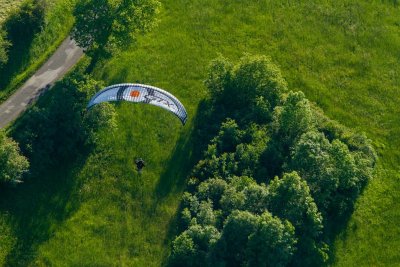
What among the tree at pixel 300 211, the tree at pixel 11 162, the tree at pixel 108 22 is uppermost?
the tree at pixel 108 22

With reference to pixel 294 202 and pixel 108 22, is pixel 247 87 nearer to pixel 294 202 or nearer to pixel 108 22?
pixel 294 202

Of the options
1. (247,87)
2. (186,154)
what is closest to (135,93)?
(186,154)

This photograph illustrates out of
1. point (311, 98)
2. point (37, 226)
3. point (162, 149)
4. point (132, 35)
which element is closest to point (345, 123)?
point (311, 98)

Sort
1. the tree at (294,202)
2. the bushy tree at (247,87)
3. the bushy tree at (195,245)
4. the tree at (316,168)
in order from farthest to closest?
the bushy tree at (247,87)
the tree at (316,168)
the tree at (294,202)
the bushy tree at (195,245)

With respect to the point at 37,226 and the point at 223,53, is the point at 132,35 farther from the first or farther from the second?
the point at 37,226

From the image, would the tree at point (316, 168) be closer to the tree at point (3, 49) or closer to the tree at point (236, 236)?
the tree at point (236, 236)

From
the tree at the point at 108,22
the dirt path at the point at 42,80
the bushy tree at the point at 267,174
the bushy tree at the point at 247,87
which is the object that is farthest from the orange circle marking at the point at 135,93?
the dirt path at the point at 42,80
